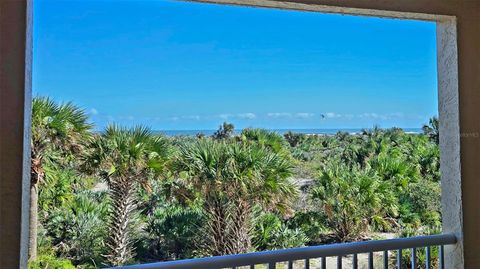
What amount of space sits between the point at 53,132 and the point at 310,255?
153 inches

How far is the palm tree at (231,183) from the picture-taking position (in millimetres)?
5133

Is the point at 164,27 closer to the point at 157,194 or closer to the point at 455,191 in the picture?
the point at 157,194

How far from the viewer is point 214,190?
205 inches

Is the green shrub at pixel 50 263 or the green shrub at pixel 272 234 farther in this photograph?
the green shrub at pixel 272 234

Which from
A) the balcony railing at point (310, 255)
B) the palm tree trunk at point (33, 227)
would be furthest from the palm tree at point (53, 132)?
the balcony railing at point (310, 255)

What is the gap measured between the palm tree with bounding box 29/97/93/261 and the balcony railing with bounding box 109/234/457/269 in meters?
3.40

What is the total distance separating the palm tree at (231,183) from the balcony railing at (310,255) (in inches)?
129

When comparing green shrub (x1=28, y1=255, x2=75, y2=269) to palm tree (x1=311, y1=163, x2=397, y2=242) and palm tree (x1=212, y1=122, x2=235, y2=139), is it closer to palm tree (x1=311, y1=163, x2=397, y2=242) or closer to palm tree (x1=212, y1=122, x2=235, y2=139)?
palm tree (x1=212, y1=122, x2=235, y2=139)

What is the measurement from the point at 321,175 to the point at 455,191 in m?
3.69

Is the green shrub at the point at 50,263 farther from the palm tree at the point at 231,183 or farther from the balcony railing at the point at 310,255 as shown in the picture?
the balcony railing at the point at 310,255

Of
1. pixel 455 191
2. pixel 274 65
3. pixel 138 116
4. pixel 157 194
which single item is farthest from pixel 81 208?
pixel 455 191

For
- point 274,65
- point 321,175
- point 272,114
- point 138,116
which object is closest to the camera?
point 138,116

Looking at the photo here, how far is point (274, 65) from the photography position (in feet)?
21.0

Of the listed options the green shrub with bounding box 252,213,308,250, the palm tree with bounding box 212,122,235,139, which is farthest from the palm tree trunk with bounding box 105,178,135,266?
the green shrub with bounding box 252,213,308,250
